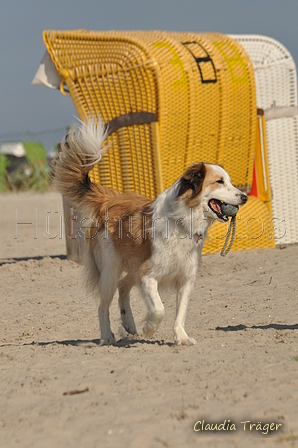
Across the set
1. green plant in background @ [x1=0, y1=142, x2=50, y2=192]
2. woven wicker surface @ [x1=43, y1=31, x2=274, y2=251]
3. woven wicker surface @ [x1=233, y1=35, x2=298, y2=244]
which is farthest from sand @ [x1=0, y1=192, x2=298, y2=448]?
green plant in background @ [x1=0, y1=142, x2=50, y2=192]

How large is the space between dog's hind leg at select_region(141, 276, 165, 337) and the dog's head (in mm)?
730

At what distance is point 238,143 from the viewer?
9.55 metres

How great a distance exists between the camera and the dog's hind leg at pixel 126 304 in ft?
18.6

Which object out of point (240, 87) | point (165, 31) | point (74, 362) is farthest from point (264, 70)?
point (74, 362)

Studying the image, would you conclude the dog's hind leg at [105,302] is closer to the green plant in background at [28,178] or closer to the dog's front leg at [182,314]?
the dog's front leg at [182,314]

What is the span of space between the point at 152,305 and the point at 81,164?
1649 mm

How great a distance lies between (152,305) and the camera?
16.3ft

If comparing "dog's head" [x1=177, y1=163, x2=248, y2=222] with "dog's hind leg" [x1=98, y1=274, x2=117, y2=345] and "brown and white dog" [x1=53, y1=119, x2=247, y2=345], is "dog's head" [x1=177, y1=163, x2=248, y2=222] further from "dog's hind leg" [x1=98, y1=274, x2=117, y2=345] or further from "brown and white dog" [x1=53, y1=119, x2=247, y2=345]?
"dog's hind leg" [x1=98, y1=274, x2=117, y2=345]

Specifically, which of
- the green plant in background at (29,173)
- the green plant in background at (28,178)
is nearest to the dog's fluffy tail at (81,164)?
the green plant in background at (29,173)

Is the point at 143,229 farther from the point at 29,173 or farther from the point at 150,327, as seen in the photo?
the point at 29,173

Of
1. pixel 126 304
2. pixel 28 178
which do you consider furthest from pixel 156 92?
pixel 28 178

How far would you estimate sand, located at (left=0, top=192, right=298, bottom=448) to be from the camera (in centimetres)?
309

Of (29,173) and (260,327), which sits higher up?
(260,327)

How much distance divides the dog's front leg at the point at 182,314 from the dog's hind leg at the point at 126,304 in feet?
2.27
